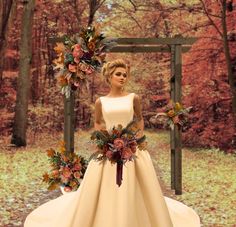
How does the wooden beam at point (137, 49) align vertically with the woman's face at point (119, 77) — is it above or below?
above

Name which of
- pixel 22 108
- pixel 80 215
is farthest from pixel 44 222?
pixel 22 108

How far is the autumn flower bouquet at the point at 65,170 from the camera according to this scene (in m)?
6.94

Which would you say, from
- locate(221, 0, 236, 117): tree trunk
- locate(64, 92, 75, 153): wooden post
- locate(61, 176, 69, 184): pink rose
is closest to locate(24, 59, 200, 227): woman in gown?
locate(61, 176, 69, 184): pink rose

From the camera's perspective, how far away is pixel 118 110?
17.1ft

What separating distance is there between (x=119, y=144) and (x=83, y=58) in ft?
5.48

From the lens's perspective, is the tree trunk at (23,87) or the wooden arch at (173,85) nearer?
the wooden arch at (173,85)

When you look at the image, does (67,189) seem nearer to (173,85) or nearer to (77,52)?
(77,52)

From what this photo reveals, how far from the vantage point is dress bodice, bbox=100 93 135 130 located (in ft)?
17.2

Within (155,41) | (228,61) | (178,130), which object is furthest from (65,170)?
(228,61)

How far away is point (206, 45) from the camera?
50.9 feet

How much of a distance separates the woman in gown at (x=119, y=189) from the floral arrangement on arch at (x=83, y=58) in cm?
37

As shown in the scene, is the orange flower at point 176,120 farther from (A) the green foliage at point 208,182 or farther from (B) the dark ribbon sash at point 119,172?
(B) the dark ribbon sash at point 119,172

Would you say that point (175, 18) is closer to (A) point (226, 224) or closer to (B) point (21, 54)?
(B) point (21, 54)

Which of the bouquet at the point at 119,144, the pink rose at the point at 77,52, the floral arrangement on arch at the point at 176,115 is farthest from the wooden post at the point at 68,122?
the bouquet at the point at 119,144
